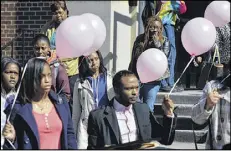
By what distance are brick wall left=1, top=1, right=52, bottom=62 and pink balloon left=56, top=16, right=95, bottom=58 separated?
4.83 meters

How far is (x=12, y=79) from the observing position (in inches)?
196

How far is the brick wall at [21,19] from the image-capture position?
10.1m

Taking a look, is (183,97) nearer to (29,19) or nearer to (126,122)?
(29,19)

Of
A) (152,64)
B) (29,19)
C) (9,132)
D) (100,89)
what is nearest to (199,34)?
(152,64)

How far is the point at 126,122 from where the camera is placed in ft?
15.7

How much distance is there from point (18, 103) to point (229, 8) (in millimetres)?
2169

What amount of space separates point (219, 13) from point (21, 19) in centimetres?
535

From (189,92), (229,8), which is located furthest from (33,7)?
(229,8)

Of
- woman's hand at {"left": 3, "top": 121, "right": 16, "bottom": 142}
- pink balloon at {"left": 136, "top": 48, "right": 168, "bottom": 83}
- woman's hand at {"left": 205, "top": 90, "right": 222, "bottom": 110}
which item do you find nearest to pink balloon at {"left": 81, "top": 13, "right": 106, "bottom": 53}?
pink balloon at {"left": 136, "top": 48, "right": 168, "bottom": 83}

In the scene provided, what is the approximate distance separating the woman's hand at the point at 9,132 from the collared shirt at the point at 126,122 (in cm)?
84

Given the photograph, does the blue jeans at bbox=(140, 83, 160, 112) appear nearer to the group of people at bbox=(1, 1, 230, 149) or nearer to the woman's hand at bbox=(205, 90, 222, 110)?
the group of people at bbox=(1, 1, 230, 149)

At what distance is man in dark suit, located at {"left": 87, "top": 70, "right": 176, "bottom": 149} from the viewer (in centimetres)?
469

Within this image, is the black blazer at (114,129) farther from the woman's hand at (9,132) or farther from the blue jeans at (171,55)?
the blue jeans at (171,55)

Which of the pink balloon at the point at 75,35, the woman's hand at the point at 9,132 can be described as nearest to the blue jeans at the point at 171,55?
the pink balloon at the point at 75,35
